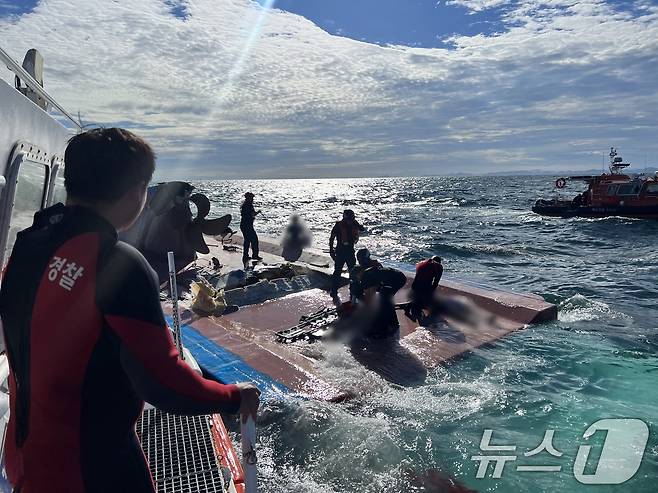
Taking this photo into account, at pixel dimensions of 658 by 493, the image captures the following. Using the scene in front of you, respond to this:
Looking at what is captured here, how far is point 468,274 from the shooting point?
1677 cm

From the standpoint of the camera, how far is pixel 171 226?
10484mm

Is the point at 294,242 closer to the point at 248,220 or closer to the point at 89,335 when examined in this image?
the point at 248,220

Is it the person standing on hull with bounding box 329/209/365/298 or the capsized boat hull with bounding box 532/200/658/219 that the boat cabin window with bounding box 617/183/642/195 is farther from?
the person standing on hull with bounding box 329/209/365/298

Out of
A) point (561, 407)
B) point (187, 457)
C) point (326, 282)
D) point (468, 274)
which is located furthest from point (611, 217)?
point (187, 457)

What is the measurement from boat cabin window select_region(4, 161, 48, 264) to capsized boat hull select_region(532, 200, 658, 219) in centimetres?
3583

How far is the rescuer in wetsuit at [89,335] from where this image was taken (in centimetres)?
138

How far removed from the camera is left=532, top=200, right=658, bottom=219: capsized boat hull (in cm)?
3061

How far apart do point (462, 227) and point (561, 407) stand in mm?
29903

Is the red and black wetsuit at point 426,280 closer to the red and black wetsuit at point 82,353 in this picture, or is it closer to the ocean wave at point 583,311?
the ocean wave at point 583,311

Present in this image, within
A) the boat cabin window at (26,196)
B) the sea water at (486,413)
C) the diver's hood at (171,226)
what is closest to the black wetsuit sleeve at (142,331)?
the boat cabin window at (26,196)

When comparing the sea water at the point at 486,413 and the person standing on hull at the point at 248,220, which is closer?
the sea water at the point at 486,413

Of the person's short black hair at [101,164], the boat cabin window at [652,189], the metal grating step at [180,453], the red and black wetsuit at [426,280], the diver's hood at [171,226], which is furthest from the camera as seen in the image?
the boat cabin window at [652,189]

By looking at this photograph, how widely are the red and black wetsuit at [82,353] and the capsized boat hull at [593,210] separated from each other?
3625 centimetres

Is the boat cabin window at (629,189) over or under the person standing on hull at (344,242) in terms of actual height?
over
